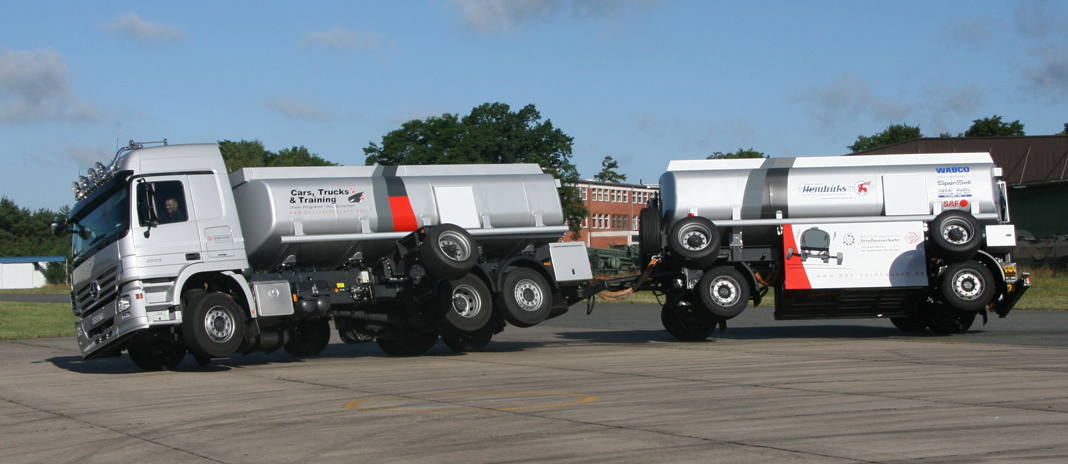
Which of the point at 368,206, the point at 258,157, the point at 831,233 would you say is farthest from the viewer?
the point at 258,157

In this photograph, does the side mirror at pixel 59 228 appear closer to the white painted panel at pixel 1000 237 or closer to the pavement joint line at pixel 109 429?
the pavement joint line at pixel 109 429

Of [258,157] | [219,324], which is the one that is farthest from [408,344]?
[258,157]

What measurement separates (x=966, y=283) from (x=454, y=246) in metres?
9.31

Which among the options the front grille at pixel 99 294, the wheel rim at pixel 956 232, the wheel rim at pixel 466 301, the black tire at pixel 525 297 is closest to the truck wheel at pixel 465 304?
the wheel rim at pixel 466 301

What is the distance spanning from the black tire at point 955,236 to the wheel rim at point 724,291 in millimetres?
3664

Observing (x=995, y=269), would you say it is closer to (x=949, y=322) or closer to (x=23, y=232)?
(x=949, y=322)

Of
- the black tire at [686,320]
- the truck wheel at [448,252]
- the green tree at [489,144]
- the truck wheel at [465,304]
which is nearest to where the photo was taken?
the truck wheel at [448,252]

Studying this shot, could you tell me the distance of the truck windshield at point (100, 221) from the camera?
563 inches

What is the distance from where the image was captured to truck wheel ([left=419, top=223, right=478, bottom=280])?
15250 mm

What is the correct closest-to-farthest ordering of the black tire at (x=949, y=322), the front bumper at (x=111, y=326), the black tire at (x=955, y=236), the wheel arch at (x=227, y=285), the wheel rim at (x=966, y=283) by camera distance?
the front bumper at (x=111, y=326), the wheel arch at (x=227, y=285), the black tire at (x=955, y=236), the wheel rim at (x=966, y=283), the black tire at (x=949, y=322)

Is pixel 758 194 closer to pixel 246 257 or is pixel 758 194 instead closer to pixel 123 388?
pixel 246 257

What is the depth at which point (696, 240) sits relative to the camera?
17547mm

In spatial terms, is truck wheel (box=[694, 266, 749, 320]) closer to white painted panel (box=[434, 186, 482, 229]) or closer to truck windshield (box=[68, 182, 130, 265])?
white painted panel (box=[434, 186, 482, 229])

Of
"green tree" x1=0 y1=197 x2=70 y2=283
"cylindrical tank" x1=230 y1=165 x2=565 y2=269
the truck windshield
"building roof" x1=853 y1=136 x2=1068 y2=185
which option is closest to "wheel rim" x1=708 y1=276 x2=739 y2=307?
"cylindrical tank" x1=230 y1=165 x2=565 y2=269
